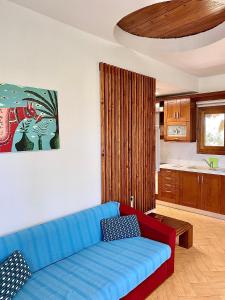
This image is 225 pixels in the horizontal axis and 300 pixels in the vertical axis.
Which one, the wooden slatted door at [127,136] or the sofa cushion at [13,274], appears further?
the wooden slatted door at [127,136]

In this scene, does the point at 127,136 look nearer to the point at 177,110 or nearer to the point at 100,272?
the point at 100,272

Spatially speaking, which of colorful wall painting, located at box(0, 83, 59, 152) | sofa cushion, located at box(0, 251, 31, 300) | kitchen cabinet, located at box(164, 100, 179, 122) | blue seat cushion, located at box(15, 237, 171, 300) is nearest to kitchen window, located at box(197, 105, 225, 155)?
kitchen cabinet, located at box(164, 100, 179, 122)

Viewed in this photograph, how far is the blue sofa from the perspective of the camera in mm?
1832

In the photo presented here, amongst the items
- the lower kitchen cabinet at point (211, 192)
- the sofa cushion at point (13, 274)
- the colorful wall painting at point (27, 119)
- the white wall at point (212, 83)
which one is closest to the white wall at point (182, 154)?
the lower kitchen cabinet at point (211, 192)

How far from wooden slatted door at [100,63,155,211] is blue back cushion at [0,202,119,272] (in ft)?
1.48

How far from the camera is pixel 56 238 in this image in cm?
227

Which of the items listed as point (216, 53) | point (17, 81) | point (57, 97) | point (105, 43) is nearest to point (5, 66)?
point (17, 81)

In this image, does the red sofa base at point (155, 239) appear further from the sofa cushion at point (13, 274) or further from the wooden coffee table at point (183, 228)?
the sofa cushion at point (13, 274)

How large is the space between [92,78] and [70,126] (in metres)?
0.66

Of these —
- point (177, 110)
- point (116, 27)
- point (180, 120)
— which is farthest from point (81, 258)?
point (177, 110)

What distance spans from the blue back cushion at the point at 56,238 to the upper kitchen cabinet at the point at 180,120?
114 inches

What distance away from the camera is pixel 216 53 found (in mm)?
3246

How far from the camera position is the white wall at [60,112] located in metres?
2.09

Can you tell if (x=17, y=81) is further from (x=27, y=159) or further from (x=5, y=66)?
(x=27, y=159)
